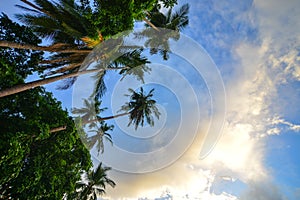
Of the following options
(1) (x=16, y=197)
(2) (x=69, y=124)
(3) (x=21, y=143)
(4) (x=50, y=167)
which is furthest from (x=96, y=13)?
(1) (x=16, y=197)

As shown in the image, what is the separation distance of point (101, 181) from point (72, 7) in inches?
722

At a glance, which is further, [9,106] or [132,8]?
[9,106]

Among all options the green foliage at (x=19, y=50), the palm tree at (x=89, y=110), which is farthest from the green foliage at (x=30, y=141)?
the palm tree at (x=89, y=110)

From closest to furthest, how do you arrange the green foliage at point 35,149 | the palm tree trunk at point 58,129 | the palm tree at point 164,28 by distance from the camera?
the green foliage at point 35,149, the palm tree trunk at point 58,129, the palm tree at point 164,28

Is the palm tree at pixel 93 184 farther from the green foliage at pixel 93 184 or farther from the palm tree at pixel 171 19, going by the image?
the palm tree at pixel 171 19

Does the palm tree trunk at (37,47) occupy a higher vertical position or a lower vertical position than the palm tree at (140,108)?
lower

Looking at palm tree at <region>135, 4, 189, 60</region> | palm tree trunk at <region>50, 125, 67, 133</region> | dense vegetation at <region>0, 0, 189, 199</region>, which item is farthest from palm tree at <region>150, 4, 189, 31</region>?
palm tree trunk at <region>50, 125, 67, 133</region>

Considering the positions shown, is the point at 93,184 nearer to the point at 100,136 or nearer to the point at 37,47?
the point at 100,136

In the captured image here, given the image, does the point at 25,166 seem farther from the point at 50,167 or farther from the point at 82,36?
the point at 82,36

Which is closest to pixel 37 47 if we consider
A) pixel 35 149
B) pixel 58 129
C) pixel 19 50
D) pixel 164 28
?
pixel 19 50

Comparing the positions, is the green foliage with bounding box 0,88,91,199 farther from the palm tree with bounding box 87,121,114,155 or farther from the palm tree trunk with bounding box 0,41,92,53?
the palm tree with bounding box 87,121,114,155

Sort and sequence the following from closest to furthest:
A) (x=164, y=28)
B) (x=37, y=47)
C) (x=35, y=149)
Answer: (x=37, y=47) < (x=35, y=149) < (x=164, y=28)

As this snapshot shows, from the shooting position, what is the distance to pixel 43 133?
9352 millimetres

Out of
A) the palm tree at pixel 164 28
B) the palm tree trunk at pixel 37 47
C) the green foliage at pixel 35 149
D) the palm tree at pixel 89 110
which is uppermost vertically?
the palm tree at pixel 164 28
